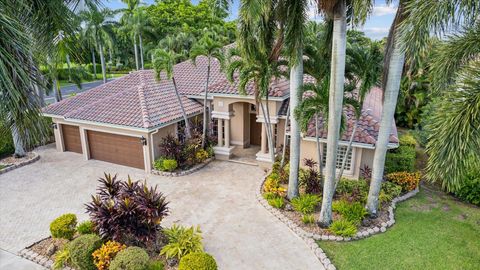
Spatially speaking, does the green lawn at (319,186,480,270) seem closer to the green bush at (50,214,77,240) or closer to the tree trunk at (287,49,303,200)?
the tree trunk at (287,49,303,200)

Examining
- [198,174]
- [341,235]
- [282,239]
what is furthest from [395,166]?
[198,174]

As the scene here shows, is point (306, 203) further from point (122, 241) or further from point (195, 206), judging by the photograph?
point (122, 241)

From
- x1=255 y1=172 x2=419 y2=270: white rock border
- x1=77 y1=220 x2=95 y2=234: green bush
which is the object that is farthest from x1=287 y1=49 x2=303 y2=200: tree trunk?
x1=77 y1=220 x2=95 y2=234: green bush

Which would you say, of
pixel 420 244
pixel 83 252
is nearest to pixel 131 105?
pixel 83 252

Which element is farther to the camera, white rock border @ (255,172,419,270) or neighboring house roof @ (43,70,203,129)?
neighboring house roof @ (43,70,203,129)

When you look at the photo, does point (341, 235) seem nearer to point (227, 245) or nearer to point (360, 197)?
point (360, 197)
